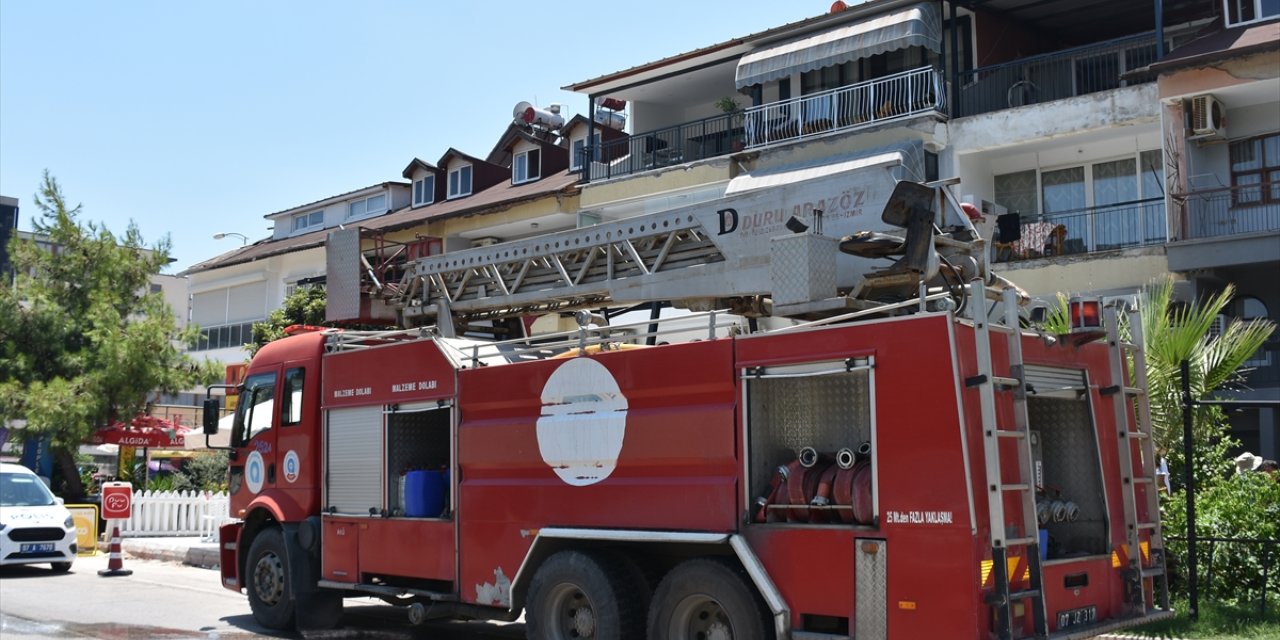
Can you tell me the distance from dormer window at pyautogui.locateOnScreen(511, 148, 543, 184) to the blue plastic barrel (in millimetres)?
22477

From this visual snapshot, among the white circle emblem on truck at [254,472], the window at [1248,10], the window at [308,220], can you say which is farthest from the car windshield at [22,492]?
the window at [308,220]

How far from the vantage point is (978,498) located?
6871mm

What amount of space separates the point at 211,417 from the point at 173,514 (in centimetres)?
1139

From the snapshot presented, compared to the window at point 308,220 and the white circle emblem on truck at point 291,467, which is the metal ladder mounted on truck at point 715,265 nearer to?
the white circle emblem on truck at point 291,467

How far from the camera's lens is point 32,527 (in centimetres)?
1705

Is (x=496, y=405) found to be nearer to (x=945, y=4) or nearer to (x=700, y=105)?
(x=945, y=4)

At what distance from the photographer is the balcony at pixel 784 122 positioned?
22.7 metres

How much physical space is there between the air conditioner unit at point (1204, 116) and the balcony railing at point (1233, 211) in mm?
1001

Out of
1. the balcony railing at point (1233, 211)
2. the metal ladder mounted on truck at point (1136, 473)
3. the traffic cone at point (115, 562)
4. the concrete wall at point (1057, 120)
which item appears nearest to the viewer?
the metal ladder mounted on truck at point (1136, 473)

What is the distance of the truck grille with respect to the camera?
16859 mm

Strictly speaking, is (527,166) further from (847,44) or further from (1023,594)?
(1023,594)

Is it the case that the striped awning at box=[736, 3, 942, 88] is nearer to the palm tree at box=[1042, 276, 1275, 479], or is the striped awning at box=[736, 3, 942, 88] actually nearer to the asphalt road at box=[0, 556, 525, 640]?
the palm tree at box=[1042, 276, 1275, 479]

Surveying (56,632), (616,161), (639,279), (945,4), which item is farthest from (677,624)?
(616,161)

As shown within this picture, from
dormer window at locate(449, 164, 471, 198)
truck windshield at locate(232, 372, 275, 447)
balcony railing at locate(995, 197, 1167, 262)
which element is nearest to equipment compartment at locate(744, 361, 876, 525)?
truck windshield at locate(232, 372, 275, 447)
